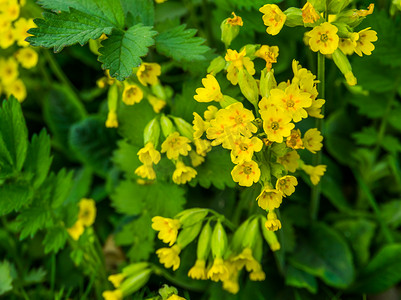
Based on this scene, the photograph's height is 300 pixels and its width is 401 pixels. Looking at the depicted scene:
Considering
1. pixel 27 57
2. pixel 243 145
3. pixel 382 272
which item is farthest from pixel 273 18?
pixel 27 57

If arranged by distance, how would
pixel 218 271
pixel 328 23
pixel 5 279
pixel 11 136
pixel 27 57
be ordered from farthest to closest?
pixel 27 57, pixel 5 279, pixel 11 136, pixel 218 271, pixel 328 23

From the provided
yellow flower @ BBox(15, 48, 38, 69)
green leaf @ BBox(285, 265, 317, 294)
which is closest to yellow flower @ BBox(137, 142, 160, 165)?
green leaf @ BBox(285, 265, 317, 294)

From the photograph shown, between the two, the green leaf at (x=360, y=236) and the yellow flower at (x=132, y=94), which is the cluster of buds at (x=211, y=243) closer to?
the yellow flower at (x=132, y=94)

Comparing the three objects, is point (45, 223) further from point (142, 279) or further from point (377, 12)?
point (377, 12)

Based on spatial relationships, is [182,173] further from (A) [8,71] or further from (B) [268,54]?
(A) [8,71]

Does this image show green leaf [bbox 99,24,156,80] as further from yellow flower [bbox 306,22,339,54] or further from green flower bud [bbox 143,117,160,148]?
yellow flower [bbox 306,22,339,54]

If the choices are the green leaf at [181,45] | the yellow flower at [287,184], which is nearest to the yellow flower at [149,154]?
the green leaf at [181,45]
